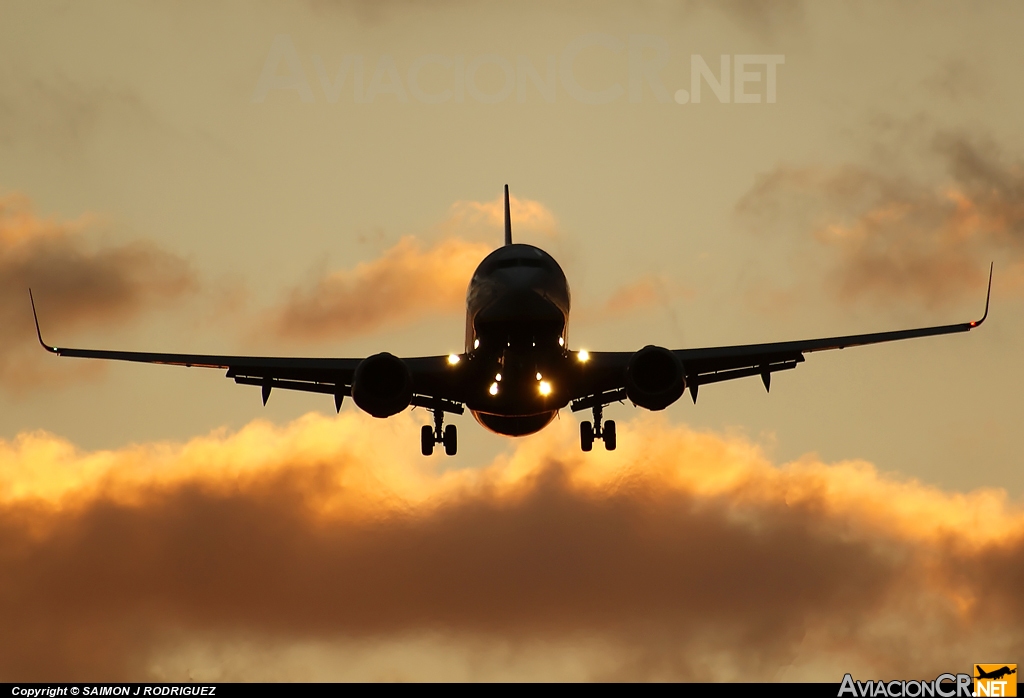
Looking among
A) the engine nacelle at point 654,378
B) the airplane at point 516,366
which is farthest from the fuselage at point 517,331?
the engine nacelle at point 654,378

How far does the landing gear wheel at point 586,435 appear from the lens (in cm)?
4669

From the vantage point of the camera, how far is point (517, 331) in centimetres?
3731

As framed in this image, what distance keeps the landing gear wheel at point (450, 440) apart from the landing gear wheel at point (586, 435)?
428 cm

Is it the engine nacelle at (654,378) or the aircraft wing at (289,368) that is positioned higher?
the aircraft wing at (289,368)

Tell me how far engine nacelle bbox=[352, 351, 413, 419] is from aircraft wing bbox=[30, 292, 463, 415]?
6.29 feet

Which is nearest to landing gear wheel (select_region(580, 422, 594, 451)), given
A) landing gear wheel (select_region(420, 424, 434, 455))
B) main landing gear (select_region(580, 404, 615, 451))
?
main landing gear (select_region(580, 404, 615, 451))

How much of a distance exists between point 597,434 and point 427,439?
5728mm

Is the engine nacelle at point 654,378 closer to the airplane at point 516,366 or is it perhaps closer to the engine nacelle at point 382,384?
the airplane at point 516,366

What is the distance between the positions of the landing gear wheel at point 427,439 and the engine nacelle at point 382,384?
27.2 feet

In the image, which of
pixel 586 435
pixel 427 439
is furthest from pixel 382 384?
pixel 586 435

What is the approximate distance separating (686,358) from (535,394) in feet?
15.7

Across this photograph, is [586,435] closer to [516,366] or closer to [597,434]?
[597,434]

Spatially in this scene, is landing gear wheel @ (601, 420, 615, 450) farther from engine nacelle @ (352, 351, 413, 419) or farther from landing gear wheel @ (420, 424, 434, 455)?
engine nacelle @ (352, 351, 413, 419)

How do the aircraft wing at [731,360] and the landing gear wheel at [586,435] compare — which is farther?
the landing gear wheel at [586,435]
